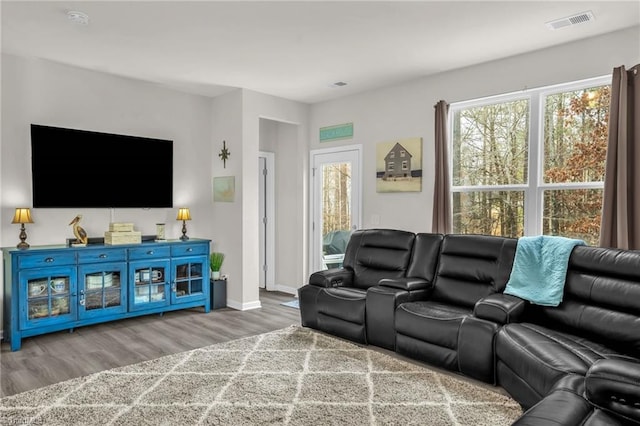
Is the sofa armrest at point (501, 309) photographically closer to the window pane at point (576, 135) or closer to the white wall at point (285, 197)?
the window pane at point (576, 135)

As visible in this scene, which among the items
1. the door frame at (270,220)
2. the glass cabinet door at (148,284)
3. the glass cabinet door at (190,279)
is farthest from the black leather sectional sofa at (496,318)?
the door frame at (270,220)

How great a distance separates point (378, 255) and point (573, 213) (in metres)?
1.81

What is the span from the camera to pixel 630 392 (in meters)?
1.77

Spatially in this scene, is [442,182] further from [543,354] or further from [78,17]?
[78,17]

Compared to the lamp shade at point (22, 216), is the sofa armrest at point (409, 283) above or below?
below

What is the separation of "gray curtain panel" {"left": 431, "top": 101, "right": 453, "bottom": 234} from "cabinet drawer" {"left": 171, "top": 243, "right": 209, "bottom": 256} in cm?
267

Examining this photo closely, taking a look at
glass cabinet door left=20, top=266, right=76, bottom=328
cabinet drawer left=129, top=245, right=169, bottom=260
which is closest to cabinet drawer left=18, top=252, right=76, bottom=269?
glass cabinet door left=20, top=266, right=76, bottom=328

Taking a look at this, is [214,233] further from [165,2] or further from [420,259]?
[165,2]

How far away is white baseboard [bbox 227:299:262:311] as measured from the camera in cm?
523

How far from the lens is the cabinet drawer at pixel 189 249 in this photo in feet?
16.1

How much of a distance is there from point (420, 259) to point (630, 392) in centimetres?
239

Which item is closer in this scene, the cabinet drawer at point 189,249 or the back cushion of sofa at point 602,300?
the back cushion of sofa at point 602,300

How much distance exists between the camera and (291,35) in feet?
11.8

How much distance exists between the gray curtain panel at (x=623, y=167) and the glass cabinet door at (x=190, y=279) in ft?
13.3
